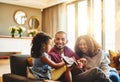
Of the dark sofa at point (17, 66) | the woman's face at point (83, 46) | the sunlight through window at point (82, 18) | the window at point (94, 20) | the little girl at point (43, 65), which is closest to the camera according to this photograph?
the little girl at point (43, 65)

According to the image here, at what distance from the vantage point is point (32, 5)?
22.0 ft

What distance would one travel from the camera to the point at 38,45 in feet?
6.20

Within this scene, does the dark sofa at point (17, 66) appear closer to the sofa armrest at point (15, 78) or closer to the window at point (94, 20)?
the sofa armrest at point (15, 78)

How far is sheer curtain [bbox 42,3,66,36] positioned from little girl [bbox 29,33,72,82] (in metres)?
4.31

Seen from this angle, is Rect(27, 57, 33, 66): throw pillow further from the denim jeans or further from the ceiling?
the ceiling

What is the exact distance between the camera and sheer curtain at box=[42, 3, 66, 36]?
20.3 ft

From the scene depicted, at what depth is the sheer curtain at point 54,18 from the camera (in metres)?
6.19

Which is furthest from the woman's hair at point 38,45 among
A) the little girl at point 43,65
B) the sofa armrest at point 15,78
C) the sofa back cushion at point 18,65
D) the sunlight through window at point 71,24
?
the sunlight through window at point 71,24

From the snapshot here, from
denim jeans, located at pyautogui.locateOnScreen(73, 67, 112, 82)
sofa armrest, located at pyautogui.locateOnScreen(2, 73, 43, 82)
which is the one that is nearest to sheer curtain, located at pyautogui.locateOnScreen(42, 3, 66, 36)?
sofa armrest, located at pyautogui.locateOnScreen(2, 73, 43, 82)

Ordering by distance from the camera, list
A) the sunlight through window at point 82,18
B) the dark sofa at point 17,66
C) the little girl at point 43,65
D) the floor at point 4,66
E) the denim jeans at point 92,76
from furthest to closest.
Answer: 1. the sunlight through window at point 82,18
2. the floor at point 4,66
3. the dark sofa at point 17,66
4. the little girl at point 43,65
5. the denim jeans at point 92,76

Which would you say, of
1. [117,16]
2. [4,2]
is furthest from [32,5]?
[117,16]

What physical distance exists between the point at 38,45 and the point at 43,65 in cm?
22

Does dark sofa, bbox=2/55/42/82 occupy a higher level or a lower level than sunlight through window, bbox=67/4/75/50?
lower

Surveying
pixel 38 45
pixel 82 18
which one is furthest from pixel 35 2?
pixel 38 45
